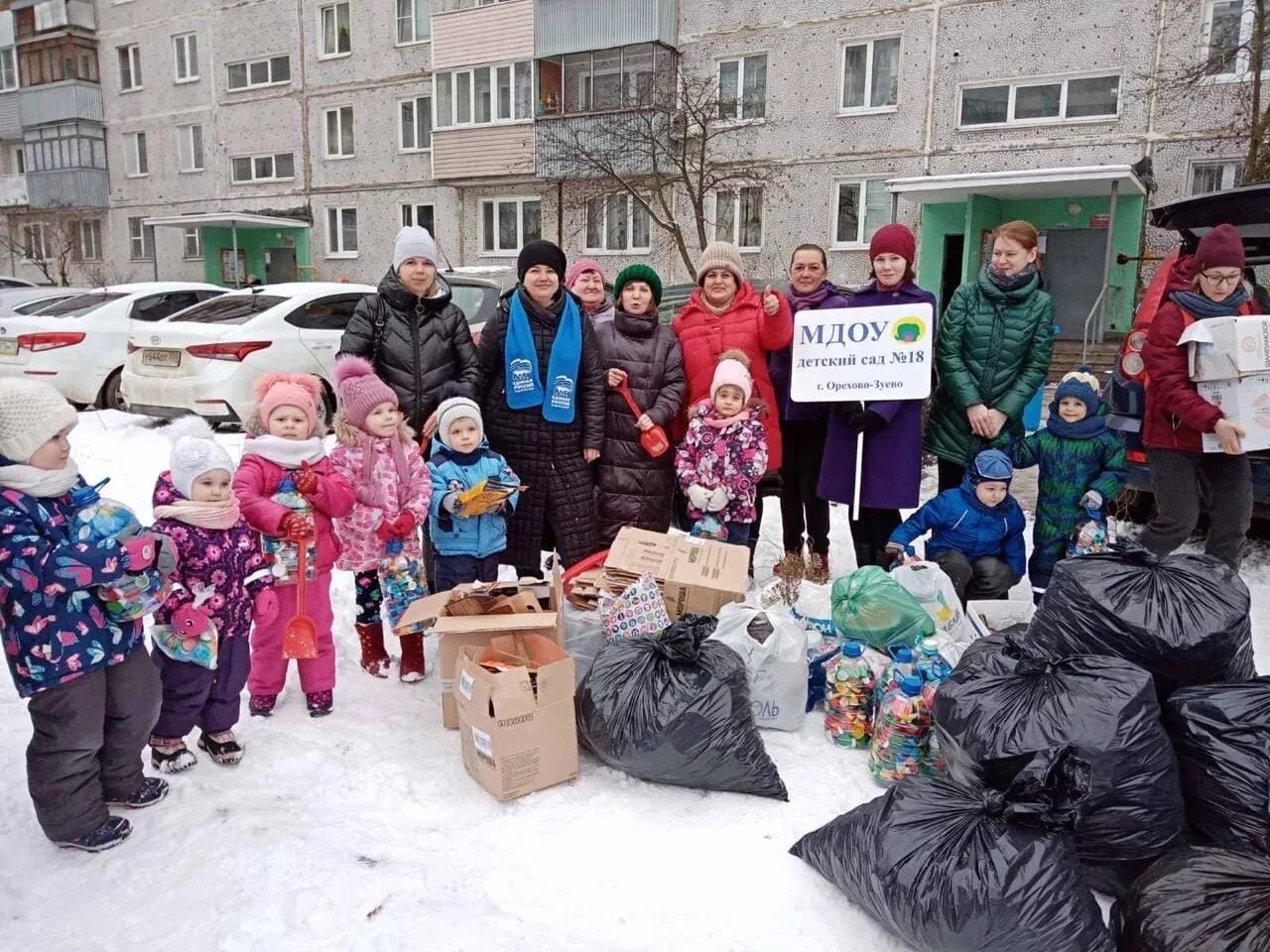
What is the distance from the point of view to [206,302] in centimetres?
942

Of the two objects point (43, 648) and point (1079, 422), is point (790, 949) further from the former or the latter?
point (1079, 422)

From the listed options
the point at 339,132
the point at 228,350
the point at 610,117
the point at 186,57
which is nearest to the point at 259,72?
the point at 186,57

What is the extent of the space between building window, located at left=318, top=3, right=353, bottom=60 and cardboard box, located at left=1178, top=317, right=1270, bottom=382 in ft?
79.7

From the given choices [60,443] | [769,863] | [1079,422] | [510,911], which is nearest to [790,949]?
[769,863]

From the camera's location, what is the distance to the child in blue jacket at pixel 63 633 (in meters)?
2.49

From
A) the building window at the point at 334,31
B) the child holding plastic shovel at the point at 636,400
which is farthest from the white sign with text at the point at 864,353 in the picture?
the building window at the point at 334,31

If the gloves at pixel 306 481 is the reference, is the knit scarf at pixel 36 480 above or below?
above

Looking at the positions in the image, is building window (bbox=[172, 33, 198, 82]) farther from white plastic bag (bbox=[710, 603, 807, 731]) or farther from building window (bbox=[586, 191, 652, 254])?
white plastic bag (bbox=[710, 603, 807, 731])

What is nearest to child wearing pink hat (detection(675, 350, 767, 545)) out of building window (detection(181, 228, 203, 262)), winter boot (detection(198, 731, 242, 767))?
winter boot (detection(198, 731, 242, 767))

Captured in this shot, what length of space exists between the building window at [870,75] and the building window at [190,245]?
19.4m

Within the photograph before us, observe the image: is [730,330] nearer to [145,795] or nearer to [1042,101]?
[145,795]

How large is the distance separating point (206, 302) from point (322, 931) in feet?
27.9

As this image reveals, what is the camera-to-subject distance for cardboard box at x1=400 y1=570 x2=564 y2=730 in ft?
10.8

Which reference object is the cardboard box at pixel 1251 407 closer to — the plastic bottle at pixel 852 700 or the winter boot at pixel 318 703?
the plastic bottle at pixel 852 700
